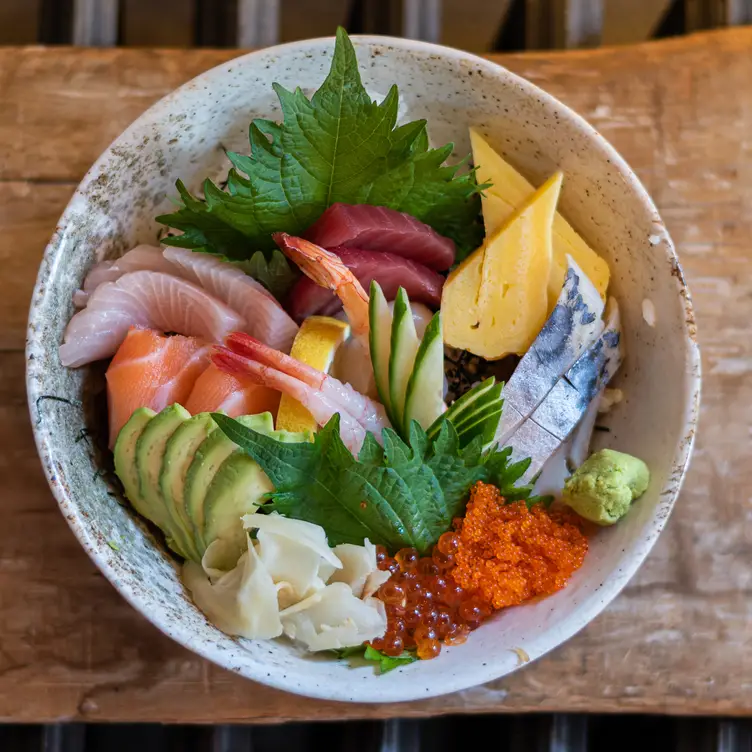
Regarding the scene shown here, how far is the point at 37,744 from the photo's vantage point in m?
1.54

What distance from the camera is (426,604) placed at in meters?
1.23

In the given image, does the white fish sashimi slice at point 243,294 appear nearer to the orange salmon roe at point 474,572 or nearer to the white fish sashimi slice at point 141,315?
the white fish sashimi slice at point 141,315

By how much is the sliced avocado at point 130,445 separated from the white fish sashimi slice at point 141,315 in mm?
143

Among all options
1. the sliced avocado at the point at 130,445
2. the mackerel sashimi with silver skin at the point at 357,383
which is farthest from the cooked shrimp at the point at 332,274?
the sliced avocado at the point at 130,445

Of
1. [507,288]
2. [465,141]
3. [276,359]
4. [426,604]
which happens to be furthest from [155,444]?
[465,141]

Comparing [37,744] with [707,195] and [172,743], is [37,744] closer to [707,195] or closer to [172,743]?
[172,743]

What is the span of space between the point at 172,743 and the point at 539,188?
1.37 meters

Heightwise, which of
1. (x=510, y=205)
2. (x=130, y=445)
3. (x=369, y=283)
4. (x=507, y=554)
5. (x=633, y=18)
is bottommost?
(x=507, y=554)

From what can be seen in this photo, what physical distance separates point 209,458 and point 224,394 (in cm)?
12

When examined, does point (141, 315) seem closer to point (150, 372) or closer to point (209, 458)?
point (150, 372)

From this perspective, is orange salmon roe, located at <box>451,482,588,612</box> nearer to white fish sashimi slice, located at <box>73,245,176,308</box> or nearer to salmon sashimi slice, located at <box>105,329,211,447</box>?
salmon sashimi slice, located at <box>105,329,211,447</box>

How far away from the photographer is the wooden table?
4.67ft

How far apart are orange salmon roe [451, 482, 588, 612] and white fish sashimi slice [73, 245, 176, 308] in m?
0.64

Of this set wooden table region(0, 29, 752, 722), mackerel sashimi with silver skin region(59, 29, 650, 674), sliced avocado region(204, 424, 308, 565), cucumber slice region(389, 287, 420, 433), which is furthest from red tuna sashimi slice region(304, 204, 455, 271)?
wooden table region(0, 29, 752, 722)
